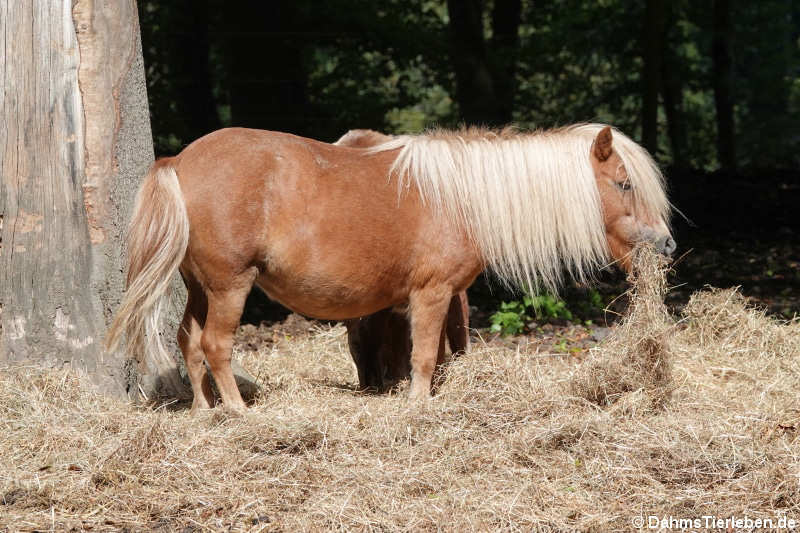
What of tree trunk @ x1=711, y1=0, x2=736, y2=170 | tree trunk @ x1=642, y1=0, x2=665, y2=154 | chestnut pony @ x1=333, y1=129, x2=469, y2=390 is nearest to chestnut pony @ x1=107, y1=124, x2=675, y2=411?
chestnut pony @ x1=333, y1=129, x2=469, y2=390

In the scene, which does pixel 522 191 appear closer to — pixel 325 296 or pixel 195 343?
pixel 325 296

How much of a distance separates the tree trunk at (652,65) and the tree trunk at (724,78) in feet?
9.92

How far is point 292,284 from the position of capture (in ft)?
15.1

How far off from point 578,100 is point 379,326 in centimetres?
1344

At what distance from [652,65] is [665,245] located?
7.74m

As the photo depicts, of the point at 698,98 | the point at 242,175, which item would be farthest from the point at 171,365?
the point at 698,98

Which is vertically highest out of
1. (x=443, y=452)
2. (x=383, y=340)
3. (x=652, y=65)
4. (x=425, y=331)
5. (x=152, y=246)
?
(x=652, y=65)

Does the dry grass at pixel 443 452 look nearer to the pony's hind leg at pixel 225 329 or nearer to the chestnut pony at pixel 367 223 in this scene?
the pony's hind leg at pixel 225 329

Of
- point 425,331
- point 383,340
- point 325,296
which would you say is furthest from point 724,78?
point 325,296

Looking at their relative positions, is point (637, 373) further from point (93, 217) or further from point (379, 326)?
point (93, 217)

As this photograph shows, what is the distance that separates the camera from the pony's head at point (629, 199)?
16.4 ft

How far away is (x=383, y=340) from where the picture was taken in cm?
543

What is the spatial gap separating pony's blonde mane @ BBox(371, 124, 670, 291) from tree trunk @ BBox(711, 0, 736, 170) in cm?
1076

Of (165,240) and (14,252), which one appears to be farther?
(14,252)
